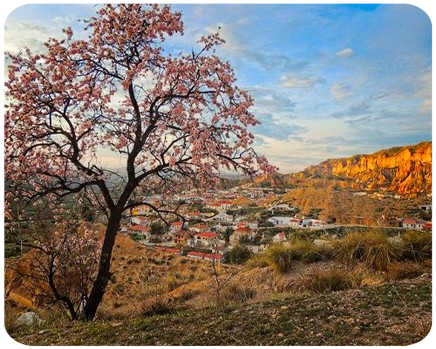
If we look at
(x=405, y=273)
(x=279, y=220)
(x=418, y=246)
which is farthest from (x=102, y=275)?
(x=279, y=220)

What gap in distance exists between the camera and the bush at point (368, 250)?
342 inches

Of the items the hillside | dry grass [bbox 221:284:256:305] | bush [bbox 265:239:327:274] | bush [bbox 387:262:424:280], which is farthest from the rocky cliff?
the hillside

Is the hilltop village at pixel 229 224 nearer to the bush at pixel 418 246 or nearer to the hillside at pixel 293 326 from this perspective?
the hillside at pixel 293 326

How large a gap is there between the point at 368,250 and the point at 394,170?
84.2 metres

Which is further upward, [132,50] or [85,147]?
[132,50]

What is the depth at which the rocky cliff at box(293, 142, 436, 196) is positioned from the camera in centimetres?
6894

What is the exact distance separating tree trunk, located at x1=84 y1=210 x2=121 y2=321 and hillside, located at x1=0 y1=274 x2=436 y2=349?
1.12 meters

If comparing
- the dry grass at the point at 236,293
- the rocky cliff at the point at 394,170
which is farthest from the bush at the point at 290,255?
the rocky cliff at the point at 394,170

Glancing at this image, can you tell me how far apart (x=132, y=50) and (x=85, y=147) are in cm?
255

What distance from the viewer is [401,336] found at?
3.38m

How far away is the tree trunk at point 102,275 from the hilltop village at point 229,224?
1460mm

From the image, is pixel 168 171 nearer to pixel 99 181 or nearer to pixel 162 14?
pixel 99 181

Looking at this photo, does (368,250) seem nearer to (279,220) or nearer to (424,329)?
(424,329)

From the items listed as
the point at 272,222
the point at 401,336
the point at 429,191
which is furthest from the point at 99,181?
the point at 429,191
